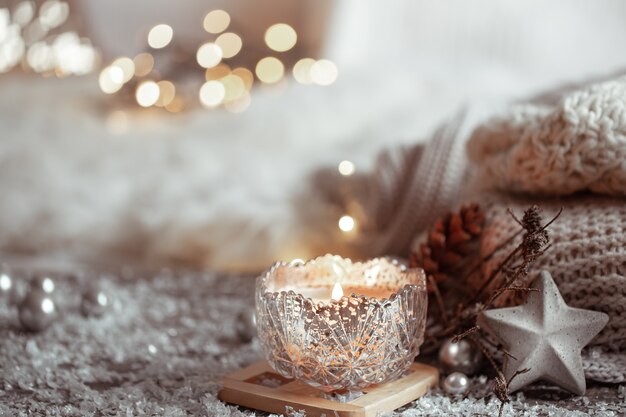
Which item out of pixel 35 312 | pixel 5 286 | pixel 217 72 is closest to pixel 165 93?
pixel 217 72

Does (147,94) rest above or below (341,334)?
above

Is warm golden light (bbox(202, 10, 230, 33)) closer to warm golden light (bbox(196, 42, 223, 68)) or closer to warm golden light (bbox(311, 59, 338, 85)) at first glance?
warm golden light (bbox(196, 42, 223, 68))

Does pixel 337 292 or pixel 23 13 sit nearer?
pixel 337 292

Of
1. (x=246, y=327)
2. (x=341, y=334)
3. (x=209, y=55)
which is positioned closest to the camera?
(x=341, y=334)

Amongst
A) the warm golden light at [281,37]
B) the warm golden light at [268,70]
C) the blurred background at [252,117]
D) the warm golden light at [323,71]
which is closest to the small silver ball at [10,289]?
the blurred background at [252,117]

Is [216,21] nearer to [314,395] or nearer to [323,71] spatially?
[323,71]

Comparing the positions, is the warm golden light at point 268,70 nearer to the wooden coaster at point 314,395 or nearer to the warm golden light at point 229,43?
the warm golden light at point 229,43
